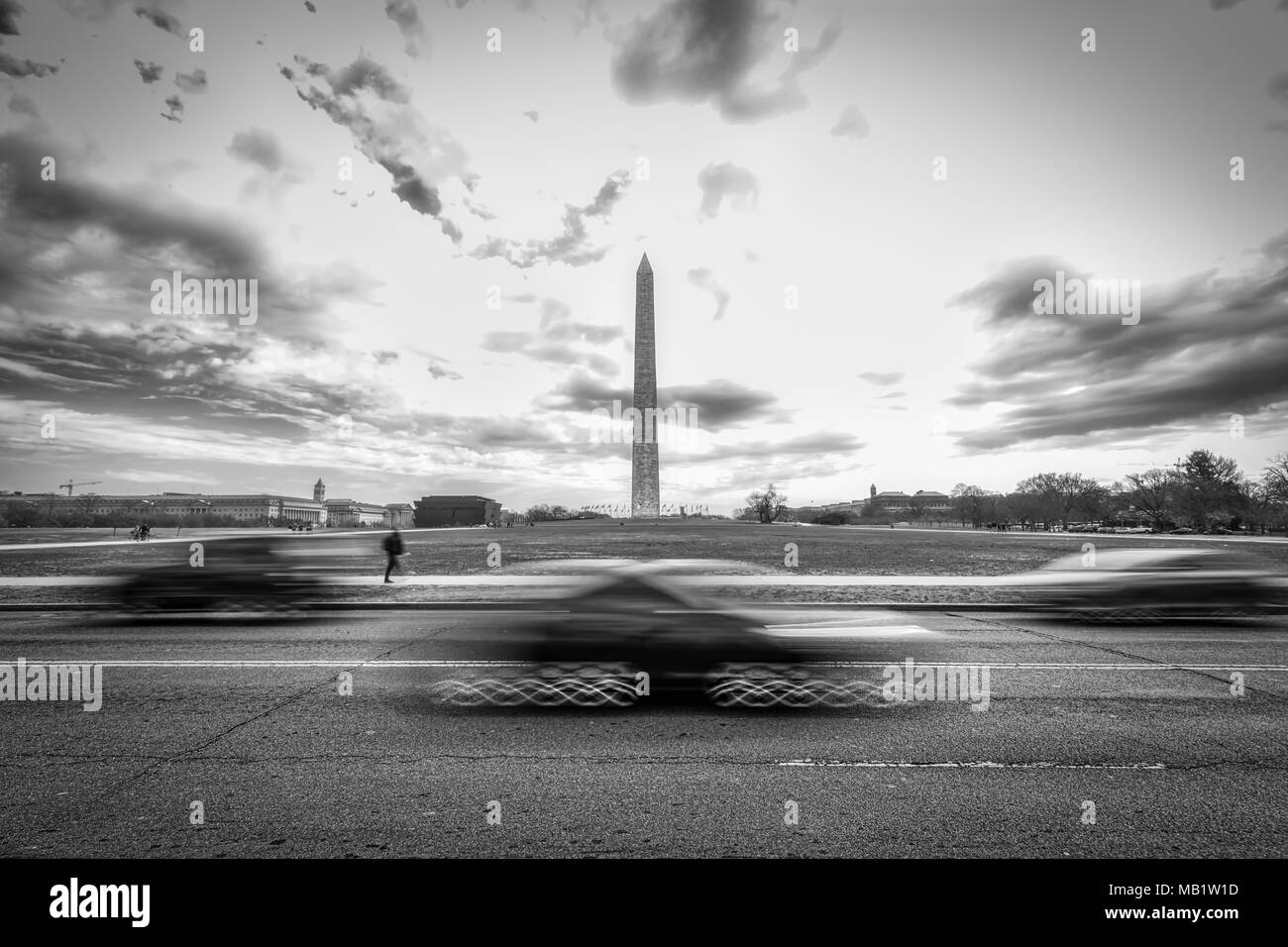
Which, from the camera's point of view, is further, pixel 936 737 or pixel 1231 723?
pixel 1231 723

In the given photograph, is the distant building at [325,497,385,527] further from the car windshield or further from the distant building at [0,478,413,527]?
the car windshield

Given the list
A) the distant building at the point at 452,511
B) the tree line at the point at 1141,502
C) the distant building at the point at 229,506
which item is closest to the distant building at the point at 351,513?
the distant building at the point at 229,506

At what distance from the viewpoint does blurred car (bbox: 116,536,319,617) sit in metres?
9.51

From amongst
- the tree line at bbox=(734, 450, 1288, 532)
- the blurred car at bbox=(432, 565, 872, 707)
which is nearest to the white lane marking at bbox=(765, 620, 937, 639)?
the blurred car at bbox=(432, 565, 872, 707)

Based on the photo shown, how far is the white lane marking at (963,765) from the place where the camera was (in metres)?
3.95

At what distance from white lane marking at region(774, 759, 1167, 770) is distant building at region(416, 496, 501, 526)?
316 feet

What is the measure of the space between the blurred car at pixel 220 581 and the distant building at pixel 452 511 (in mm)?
88256

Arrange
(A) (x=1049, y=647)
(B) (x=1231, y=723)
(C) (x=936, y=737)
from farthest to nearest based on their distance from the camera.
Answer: (A) (x=1049, y=647), (B) (x=1231, y=723), (C) (x=936, y=737)

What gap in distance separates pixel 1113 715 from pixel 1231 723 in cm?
77
